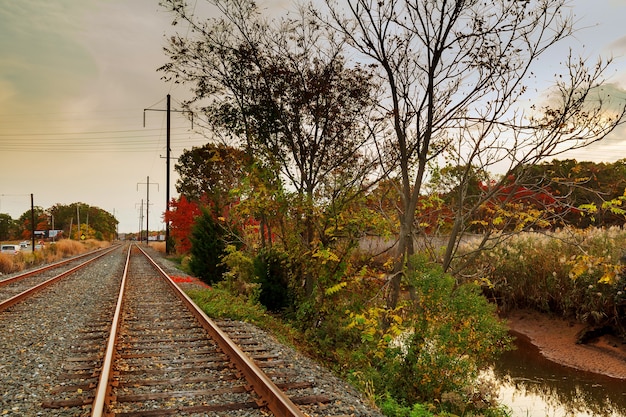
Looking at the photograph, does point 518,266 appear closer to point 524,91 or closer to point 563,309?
point 563,309

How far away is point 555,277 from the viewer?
48.2 feet

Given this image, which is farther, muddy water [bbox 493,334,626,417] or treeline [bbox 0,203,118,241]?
treeline [bbox 0,203,118,241]

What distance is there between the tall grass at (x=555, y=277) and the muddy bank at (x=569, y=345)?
1.27ft

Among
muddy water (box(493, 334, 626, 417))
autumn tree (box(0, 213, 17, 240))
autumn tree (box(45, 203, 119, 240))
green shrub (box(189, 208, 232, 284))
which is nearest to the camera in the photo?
muddy water (box(493, 334, 626, 417))

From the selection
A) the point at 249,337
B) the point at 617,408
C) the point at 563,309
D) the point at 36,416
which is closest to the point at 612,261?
the point at 563,309

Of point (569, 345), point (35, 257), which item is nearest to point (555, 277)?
point (569, 345)

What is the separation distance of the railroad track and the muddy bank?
7955mm

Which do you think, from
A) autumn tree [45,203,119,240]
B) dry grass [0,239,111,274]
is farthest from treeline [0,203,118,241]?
dry grass [0,239,111,274]

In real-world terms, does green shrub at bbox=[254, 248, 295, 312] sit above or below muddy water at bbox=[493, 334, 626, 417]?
above

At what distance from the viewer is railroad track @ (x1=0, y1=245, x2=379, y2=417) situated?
537 cm

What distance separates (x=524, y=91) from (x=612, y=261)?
23.3ft

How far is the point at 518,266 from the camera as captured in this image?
16016 millimetres

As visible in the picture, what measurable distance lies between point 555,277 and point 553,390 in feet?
17.2

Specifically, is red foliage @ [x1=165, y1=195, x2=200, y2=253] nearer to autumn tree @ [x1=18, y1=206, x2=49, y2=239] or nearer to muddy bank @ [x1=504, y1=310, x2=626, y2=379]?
muddy bank @ [x1=504, y1=310, x2=626, y2=379]
